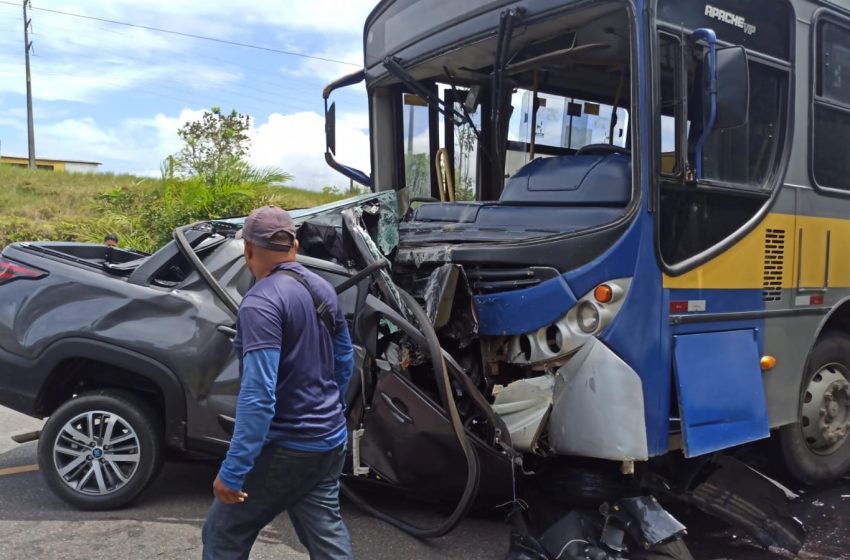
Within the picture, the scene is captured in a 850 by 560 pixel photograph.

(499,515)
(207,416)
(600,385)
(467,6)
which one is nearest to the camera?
(600,385)

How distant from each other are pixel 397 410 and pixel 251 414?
4.71ft

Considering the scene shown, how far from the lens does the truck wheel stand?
429cm

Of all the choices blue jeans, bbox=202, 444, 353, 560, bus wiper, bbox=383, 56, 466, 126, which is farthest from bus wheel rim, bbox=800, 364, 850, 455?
blue jeans, bbox=202, 444, 353, 560

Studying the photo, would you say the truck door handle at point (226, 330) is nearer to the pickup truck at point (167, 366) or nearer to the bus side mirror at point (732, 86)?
the pickup truck at point (167, 366)

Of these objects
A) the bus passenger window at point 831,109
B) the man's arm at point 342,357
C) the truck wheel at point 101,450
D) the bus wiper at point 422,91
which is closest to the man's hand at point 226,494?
the man's arm at point 342,357

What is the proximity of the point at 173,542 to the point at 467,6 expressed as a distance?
11.8 feet

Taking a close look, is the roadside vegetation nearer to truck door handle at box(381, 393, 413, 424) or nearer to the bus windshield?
the bus windshield

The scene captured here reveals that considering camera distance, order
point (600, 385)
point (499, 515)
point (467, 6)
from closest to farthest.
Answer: point (600, 385)
point (499, 515)
point (467, 6)

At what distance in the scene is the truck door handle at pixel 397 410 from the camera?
13.0 feet

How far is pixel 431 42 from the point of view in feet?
17.0

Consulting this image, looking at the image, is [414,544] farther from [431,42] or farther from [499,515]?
[431,42]

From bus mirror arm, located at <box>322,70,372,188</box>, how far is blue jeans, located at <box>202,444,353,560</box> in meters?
3.92

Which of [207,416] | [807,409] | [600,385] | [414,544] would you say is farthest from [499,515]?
[807,409]

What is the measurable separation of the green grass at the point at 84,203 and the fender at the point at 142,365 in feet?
24.3
